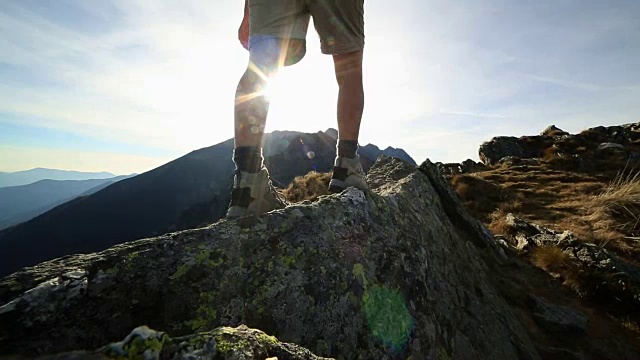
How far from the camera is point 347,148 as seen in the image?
3.04 m

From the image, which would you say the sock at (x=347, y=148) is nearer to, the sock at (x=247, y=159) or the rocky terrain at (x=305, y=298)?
the rocky terrain at (x=305, y=298)

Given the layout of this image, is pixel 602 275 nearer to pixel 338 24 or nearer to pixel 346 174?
pixel 346 174

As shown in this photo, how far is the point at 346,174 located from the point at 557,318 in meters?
3.58

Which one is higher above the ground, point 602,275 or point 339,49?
point 339,49

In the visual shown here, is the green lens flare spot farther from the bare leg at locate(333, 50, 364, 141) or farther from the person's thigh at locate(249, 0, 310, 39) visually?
the person's thigh at locate(249, 0, 310, 39)

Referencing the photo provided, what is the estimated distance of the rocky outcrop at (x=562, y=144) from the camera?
87.6ft

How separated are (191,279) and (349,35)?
90.3 inches

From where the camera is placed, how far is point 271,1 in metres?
2.66

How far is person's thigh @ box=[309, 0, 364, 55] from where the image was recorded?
9.31 ft

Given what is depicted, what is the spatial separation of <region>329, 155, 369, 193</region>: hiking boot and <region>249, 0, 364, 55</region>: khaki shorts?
3.05 ft

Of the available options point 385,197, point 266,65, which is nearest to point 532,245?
point 385,197

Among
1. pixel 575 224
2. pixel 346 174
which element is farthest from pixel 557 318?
pixel 575 224

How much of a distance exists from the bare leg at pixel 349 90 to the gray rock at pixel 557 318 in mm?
3629

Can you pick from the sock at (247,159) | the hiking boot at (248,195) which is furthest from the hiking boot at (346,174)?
the sock at (247,159)
